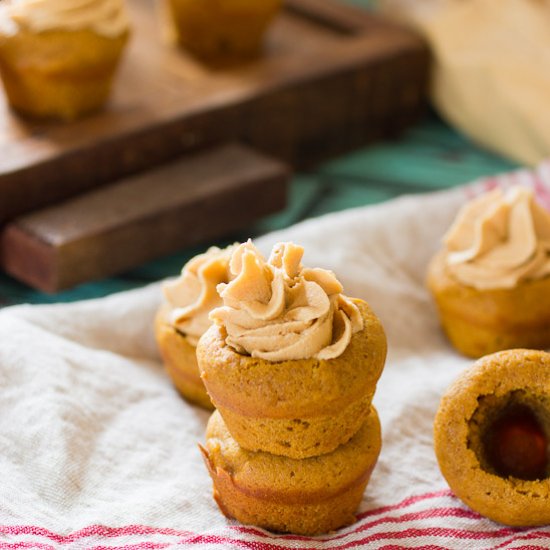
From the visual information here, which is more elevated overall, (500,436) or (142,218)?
(500,436)

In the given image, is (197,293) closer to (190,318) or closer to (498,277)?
(190,318)

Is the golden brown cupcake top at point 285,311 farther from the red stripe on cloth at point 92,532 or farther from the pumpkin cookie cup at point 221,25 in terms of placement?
the pumpkin cookie cup at point 221,25

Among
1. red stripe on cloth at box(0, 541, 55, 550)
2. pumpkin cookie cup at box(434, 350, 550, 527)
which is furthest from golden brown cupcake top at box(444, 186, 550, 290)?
red stripe on cloth at box(0, 541, 55, 550)

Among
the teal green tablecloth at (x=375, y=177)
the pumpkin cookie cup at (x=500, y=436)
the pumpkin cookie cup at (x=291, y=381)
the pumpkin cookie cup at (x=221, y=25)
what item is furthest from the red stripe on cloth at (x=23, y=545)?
the pumpkin cookie cup at (x=221, y=25)

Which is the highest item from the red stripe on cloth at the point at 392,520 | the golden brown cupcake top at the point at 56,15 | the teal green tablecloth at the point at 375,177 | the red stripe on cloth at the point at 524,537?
the golden brown cupcake top at the point at 56,15

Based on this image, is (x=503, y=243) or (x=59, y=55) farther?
(x=59, y=55)

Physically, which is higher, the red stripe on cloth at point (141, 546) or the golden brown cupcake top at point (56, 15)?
the golden brown cupcake top at point (56, 15)

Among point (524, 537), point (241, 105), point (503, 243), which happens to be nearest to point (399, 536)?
point (524, 537)
